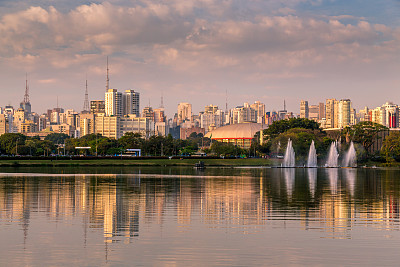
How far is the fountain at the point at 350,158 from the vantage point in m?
162

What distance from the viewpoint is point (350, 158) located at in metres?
164

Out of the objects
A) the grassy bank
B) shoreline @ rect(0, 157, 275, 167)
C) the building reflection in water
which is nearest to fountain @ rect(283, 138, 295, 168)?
shoreline @ rect(0, 157, 275, 167)

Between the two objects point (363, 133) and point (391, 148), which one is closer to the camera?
point (391, 148)

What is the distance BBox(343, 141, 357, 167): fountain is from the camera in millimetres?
161500

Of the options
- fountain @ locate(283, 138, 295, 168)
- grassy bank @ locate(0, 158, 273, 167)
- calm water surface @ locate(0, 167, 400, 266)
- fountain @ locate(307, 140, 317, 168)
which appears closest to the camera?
calm water surface @ locate(0, 167, 400, 266)

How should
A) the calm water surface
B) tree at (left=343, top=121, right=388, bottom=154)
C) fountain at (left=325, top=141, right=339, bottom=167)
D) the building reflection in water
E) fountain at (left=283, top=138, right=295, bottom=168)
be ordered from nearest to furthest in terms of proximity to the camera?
the calm water surface
the building reflection in water
fountain at (left=325, top=141, right=339, bottom=167)
fountain at (left=283, top=138, right=295, bottom=168)
tree at (left=343, top=121, right=388, bottom=154)

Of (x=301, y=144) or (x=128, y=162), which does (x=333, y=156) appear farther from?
(x=128, y=162)

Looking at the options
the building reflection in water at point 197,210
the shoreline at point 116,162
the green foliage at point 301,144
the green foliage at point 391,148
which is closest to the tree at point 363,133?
the green foliage at point 301,144

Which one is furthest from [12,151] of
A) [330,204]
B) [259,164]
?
[330,204]

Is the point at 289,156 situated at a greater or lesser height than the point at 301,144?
lesser

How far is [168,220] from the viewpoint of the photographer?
2794 centimetres

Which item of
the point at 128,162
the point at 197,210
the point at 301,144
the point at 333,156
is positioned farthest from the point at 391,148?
the point at 197,210

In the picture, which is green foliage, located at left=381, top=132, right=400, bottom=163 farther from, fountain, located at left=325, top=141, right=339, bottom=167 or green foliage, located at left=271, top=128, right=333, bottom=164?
green foliage, located at left=271, top=128, right=333, bottom=164

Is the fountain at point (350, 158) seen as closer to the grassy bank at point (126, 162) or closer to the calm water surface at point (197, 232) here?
the grassy bank at point (126, 162)
